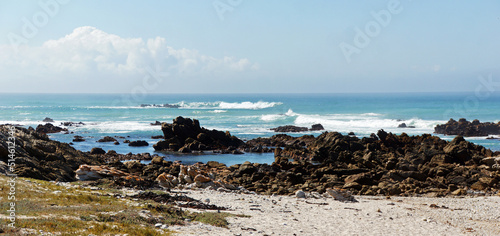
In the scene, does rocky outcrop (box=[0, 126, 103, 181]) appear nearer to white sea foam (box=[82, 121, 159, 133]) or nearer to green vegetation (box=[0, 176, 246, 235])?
green vegetation (box=[0, 176, 246, 235])

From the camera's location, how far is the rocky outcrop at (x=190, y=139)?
5275cm

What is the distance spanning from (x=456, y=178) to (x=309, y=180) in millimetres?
10197

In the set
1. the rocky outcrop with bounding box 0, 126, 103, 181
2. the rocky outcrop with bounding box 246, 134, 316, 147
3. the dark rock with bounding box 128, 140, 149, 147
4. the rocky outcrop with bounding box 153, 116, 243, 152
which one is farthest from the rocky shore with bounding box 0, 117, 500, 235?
the dark rock with bounding box 128, 140, 149, 147

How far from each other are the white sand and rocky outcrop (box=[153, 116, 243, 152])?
28.2 m

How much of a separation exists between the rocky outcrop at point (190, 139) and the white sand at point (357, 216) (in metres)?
28.2

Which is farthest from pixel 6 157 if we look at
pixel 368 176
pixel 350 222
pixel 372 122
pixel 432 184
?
pixel 372 122

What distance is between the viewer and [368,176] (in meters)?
29.1

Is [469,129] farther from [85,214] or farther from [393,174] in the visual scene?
[85,214]

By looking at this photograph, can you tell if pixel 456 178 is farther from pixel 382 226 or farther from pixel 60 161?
pixel 60 161

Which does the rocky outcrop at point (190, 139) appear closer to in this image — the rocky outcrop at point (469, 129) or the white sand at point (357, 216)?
the white sand at point (357, 216)

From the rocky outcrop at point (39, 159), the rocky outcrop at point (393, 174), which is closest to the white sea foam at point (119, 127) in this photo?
the rocky outcrop at point (39, 159)

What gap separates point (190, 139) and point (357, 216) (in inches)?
1485

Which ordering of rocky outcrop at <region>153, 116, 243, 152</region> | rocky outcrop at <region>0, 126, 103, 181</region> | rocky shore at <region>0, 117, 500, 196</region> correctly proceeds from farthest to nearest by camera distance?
rocky outcrop at <region>153, 116, 243, 152</region>
rocky shore at <region>0, 117, 500, 196</region>
rocky outcrop at <region>0, 126, 103, 181</region>

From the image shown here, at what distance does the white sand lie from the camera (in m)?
15.8
